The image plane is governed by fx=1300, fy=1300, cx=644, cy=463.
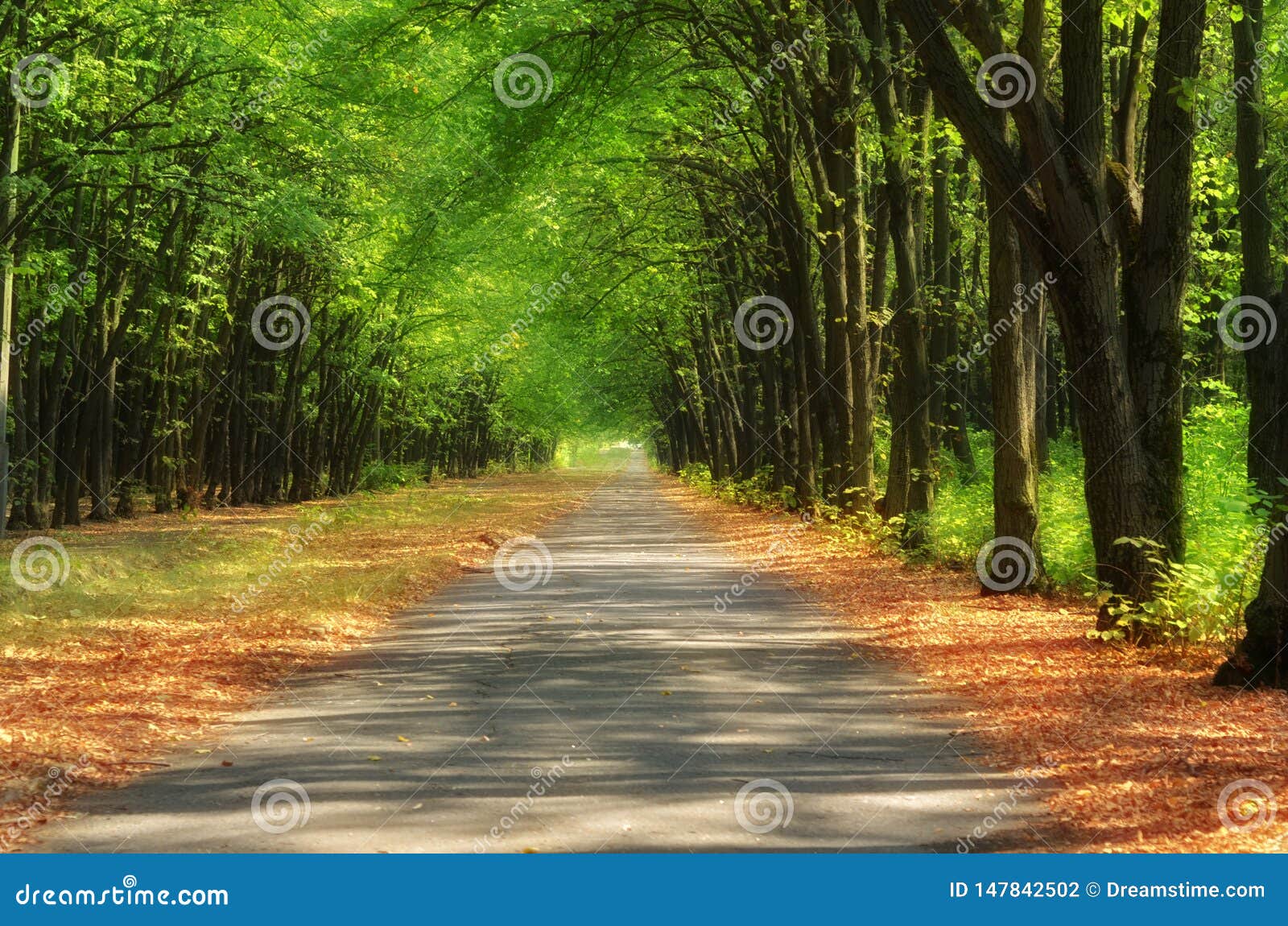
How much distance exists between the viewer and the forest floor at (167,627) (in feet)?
25.6

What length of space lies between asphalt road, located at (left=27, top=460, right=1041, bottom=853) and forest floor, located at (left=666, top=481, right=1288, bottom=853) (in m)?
0.36

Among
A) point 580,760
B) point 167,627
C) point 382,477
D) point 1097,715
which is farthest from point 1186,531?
point 382,477

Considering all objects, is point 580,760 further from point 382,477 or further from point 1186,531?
Result: point 382,477

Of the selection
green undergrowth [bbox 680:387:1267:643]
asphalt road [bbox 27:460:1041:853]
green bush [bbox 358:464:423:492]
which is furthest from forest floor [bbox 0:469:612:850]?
green bush [bbox 358:464:423:492]

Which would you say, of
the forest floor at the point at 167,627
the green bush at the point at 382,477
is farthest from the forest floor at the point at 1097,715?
the green bush at the point at 382,477

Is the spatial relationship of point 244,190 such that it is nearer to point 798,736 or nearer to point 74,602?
point 74,602

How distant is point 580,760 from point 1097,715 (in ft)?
11.7

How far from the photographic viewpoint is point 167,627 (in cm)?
1302

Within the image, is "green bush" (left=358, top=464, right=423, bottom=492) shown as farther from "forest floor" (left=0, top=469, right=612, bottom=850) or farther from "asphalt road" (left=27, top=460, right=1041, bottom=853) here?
"asphalt road" (left=27, top=460, right=1041, bottom=853)

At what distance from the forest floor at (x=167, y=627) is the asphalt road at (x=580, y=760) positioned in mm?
437

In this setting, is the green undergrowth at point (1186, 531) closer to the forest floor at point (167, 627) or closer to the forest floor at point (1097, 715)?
the forest floor at point (1097, 715)

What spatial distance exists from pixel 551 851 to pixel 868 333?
19369mm

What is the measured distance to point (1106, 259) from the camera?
11.5 meters

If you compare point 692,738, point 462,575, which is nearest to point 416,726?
point 692,738
